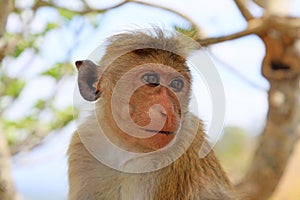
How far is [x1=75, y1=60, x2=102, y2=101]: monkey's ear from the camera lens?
2887 mm

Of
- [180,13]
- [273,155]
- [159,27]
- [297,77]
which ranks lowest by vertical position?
[273,155]

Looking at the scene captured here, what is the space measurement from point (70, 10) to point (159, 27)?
1012 millimetres

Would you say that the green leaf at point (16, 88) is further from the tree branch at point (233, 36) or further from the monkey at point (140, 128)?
the tree branch at point (233, 36)

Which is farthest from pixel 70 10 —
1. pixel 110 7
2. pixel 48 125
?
pixel 48 125

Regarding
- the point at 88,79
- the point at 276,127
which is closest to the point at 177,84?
the point at 88,79

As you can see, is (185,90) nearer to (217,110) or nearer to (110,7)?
(217,110)

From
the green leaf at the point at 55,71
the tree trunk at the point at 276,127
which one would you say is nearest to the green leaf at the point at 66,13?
the green leaf at the point at 55,71

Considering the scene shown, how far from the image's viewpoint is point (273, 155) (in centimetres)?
470

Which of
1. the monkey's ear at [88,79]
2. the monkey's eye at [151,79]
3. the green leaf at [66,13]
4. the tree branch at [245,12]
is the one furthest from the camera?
the green leaf at [66,13]

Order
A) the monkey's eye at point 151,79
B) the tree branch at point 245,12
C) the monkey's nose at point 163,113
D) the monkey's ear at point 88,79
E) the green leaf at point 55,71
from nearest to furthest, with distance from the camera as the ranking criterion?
1. the monkey's nose at point 163,113
2. the monkey's eye at point 151,79
3. the monkey's ear at point 88,79
4. the tree branch at point 245,12
5. the green leaf at point 55,71

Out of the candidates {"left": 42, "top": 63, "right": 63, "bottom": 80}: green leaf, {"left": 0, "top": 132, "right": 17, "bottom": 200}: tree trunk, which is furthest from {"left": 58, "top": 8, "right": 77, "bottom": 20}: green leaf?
{"left": 0, "top": 132, "right": 17, "bottom": 200}: tree trunk

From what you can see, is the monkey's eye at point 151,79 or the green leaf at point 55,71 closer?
the monkey's eye at point 151,79

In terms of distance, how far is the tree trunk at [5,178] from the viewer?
3.15 meters

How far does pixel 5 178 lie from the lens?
317 cm
